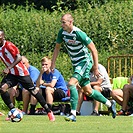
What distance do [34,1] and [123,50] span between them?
5.76 metres

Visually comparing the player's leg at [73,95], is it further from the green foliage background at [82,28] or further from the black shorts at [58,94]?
the green foliage background at [82,28]

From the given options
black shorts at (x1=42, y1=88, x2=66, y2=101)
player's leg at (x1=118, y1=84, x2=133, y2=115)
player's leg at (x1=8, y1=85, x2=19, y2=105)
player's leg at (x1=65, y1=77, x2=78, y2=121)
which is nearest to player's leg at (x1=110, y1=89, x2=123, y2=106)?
player's leg at (x1=118, y1=84, x2=133, y2=115)

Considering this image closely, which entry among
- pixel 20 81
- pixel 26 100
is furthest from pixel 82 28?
pixel 20 81

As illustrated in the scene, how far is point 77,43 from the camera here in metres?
14.4

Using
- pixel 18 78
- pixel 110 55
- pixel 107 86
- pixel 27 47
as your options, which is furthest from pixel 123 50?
pixel 18 78

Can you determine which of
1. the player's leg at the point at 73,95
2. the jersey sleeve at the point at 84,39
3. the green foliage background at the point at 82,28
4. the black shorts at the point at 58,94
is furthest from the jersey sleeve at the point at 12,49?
the green foliage background at the point at 82,28

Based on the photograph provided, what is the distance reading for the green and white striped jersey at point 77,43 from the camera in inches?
→ 563

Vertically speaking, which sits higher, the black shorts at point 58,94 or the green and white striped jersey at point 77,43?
the green and white striped jersey at point 77,43

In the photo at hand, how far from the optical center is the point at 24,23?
76.2 feet

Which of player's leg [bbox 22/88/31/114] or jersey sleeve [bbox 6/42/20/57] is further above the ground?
jersey sleeve [bbox 6/42/20/57]

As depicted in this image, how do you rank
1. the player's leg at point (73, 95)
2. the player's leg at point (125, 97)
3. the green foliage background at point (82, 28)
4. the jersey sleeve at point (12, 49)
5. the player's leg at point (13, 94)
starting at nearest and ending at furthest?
the player's leg at point (73, 95), the jersey sleeve at point (12, 49), the player's leg at point (125, 97), the player's leg at point (13, 94), the green foliage background at point (82, 28)

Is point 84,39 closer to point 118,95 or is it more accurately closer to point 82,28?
point 118,95

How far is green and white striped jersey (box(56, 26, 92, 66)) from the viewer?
1430 cm

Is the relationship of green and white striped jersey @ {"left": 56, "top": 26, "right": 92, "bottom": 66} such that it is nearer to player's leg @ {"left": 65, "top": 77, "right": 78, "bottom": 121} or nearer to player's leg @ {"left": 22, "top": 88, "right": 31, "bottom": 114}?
player's leg @ {"left": 65, "top": 77, "right": 78, "bottom": 121}
